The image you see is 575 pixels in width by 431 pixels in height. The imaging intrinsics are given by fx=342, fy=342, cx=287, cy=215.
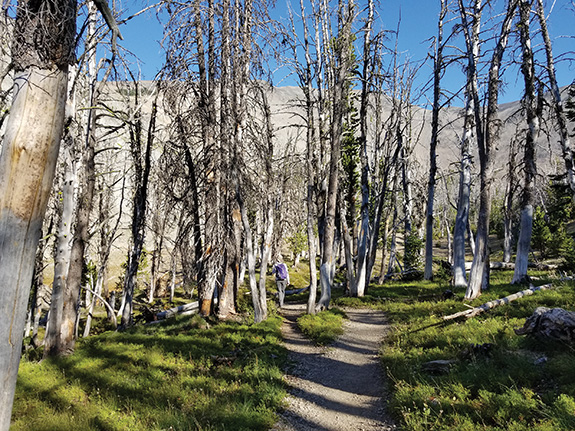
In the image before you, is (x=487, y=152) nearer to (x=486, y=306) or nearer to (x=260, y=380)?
(x=486, y=306)

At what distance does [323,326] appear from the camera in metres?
9.91

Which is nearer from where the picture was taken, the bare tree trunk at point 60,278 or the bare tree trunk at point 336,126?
the bare tree trunk at point 60,278

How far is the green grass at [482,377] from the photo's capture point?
4.20 meters

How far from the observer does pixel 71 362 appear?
7324mm

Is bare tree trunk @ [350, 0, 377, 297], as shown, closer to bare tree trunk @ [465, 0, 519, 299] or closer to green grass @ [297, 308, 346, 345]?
green grass @ [297, 308, 346, 345]

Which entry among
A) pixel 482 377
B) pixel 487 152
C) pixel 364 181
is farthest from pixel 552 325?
pixel 364 181

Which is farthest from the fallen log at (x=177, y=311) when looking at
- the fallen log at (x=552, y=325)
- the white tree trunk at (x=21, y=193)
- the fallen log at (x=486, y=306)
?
the white tree trunk at (x=21, y=193)

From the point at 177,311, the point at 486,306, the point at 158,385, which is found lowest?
the point at 177,311

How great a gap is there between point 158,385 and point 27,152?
500 centimetres

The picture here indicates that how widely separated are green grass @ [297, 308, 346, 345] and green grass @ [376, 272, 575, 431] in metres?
1.60

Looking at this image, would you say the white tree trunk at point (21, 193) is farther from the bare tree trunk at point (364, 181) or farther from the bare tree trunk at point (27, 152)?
the bare tree trunk at point (364, 181)

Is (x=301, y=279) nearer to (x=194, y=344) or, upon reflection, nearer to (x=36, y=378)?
(x=194, y=344)

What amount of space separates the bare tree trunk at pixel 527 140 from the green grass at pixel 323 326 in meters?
7.22

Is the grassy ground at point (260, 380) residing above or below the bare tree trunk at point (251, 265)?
below
